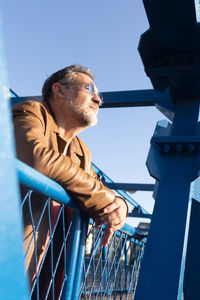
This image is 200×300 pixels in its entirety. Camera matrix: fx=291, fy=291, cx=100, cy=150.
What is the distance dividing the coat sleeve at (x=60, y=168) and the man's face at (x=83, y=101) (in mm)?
805

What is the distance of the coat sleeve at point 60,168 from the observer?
135 centimetres

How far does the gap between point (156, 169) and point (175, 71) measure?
0.91 m

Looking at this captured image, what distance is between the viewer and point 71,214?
163 centimetres

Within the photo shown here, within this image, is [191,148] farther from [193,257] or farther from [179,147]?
[193,257]

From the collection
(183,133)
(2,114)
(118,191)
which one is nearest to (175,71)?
(183,133)

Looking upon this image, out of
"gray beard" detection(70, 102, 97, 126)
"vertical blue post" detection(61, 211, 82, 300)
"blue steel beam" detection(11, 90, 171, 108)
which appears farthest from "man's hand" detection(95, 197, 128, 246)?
"blue steel beam" detection(11, 90, 171, 108)

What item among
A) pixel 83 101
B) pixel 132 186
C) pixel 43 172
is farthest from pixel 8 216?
pixel 132 186

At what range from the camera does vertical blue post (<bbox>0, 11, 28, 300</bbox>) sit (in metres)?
0.38

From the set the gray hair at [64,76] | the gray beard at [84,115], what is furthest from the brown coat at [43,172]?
the gray hair at [64,76]

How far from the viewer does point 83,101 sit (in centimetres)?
248

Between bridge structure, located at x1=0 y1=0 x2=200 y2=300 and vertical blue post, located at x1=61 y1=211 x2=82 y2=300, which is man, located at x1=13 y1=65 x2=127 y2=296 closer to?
vertical blue post, located at x1=61 y1=211 x2=82 y2=300

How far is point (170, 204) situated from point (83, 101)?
3.74 ft

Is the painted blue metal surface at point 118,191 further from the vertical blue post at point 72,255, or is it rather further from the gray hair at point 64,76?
the vertical blue post at point 72,255

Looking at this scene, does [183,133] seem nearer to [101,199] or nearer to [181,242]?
[181,242]
